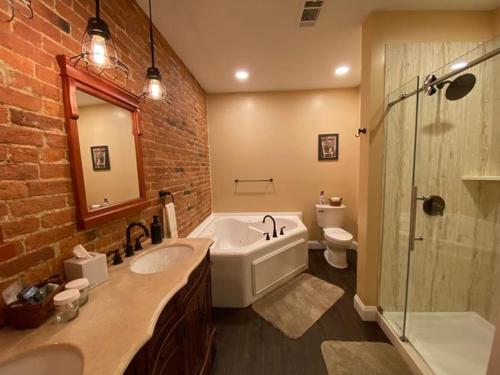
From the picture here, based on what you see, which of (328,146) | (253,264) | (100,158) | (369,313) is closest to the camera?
(100,158)

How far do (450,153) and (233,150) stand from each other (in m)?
2.60

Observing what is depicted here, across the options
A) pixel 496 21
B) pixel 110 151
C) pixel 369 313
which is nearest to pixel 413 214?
pixel 369 313

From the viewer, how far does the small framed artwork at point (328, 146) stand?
322cm

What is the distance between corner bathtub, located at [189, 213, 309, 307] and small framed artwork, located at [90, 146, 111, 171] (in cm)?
120

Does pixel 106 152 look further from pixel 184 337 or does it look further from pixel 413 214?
pixel 413 214

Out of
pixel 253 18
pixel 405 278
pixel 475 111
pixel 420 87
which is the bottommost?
pixel 405 278

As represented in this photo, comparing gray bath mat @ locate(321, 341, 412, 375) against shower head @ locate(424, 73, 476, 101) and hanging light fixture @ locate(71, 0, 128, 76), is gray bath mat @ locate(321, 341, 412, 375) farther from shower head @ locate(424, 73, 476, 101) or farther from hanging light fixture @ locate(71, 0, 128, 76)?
hanging light fixture @ locate(71, 0, 128, 76)

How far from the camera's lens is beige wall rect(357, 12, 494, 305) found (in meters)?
1.65

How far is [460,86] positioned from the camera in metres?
1.54

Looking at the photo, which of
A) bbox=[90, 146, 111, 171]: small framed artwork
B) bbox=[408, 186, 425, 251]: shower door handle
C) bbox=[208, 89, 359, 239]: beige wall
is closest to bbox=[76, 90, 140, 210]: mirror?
bbox=[90, 146, 111, 171]: small framed artwork

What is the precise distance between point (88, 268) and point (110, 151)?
0.69m

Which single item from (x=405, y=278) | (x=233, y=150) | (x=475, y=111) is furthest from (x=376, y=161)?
(x=233, y=150)

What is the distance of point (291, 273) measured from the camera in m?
2.49

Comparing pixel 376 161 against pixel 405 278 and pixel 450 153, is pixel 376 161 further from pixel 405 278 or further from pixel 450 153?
pixel 405 278
